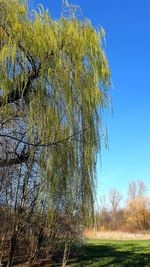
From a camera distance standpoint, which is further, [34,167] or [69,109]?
[34,167]

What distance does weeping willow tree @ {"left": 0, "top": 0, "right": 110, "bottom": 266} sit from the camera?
5355 millimetres

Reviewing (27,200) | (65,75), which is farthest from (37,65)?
(27,200)

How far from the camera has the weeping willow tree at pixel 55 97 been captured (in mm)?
5355

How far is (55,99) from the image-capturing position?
5.48 meters

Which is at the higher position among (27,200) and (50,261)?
(27,200)

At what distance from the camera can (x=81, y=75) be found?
18.8 ft

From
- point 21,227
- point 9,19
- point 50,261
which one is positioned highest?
Result: point 9,19

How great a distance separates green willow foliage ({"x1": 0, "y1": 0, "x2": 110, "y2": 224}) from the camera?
5.35 metres

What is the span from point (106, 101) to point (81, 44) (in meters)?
0.98

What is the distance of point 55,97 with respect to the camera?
5488 millimetres

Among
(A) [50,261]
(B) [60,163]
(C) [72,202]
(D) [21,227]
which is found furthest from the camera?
(A) [50,261]

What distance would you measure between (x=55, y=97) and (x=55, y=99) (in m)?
0.03

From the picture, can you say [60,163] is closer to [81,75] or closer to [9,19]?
[81,75]

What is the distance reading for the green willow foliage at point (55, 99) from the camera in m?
5.35
